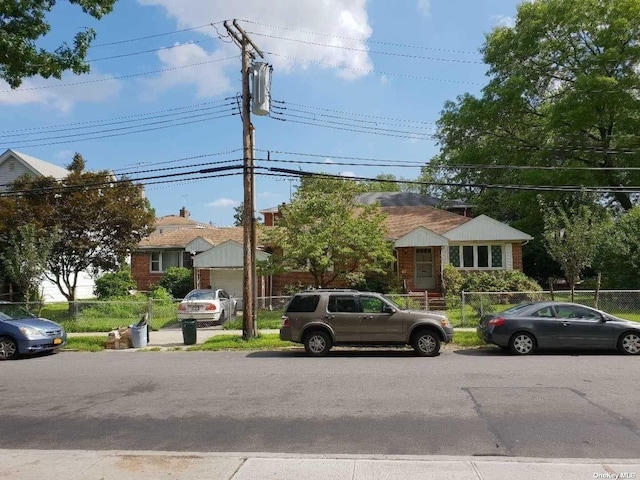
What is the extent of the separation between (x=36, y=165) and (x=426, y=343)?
33.3 meters

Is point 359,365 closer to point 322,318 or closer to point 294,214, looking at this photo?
point 322,318

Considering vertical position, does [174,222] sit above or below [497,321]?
above

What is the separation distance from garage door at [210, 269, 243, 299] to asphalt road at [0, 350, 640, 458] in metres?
15.8

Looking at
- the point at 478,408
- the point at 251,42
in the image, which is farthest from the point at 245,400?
the point at 251,42

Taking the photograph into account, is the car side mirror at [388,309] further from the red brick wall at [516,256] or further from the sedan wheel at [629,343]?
the red brick wall at [516,256]

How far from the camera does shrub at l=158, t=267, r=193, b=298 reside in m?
30.0

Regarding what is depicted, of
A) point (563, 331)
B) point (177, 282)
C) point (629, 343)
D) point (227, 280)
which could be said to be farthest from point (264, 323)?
point (177, 282)

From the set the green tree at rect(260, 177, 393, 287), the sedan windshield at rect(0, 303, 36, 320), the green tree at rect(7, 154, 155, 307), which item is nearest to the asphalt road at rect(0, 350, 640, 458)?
the sedan windshield at rect(0, 303, 36, 320)

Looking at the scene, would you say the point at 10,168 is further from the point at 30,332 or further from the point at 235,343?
the point at 235,343

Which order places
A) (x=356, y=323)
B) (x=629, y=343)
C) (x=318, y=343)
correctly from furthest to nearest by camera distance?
1. (x=318, y=343)
2. (x=356, y=323)
3. (x=629, y=343)

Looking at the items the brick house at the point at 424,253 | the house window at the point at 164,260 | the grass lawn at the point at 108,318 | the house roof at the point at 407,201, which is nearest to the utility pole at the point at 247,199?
the grass lawn at the point at 108,318

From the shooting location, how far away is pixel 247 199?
1652 cm

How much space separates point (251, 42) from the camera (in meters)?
16.7

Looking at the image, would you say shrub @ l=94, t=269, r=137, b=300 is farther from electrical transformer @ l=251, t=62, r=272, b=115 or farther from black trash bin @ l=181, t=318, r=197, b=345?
electrical transformer @ l=251, t=62, r=272, b=115
